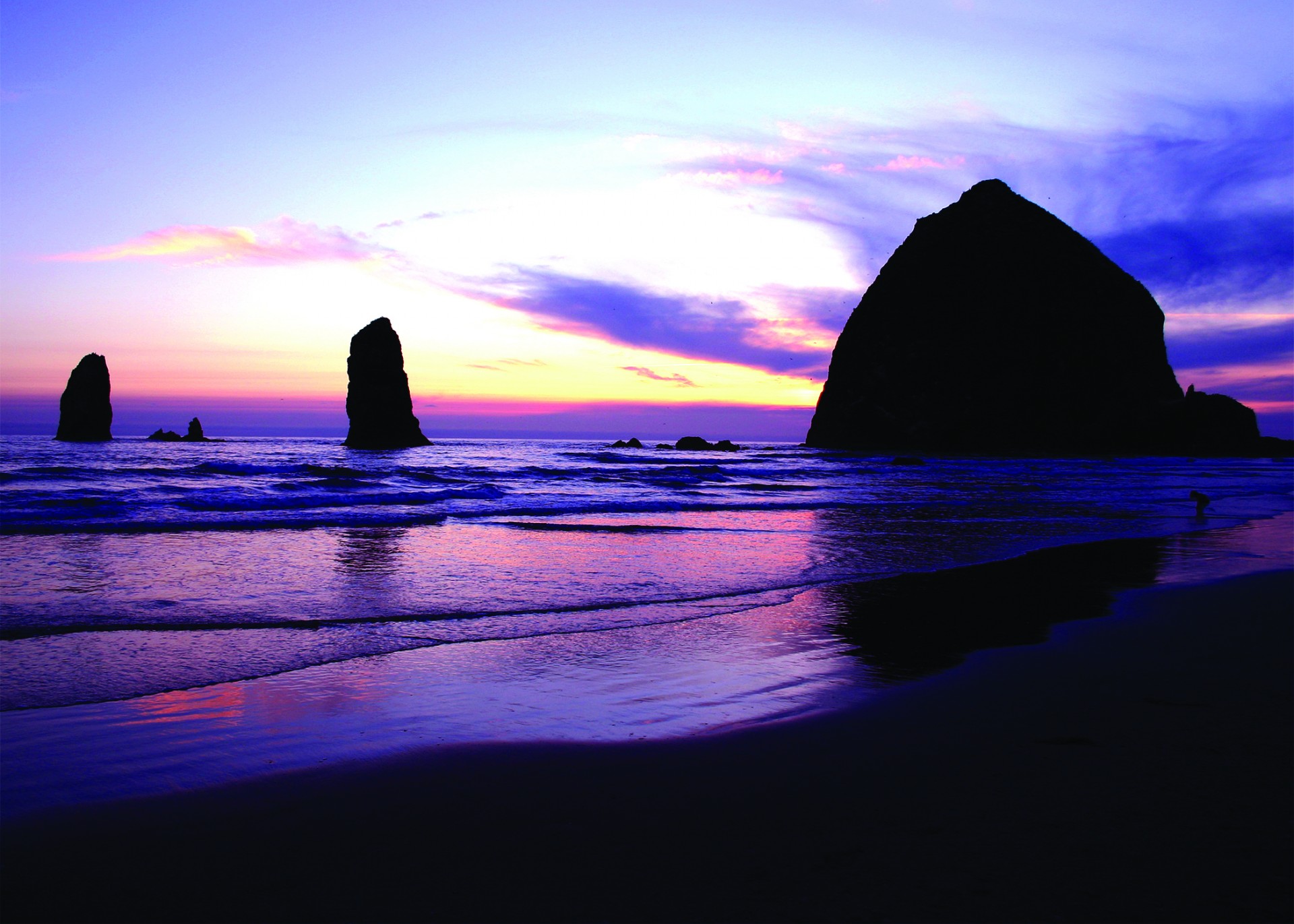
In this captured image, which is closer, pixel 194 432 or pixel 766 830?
pixel 766 830

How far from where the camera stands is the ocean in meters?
4.11

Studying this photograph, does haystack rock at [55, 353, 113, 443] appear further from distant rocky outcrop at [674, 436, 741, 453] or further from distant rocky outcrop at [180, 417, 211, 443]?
distant rocky outcrop at [674, 436, 741, 453]

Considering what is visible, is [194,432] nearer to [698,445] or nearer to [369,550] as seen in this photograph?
[698,445]

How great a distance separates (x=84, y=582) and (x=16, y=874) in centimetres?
682

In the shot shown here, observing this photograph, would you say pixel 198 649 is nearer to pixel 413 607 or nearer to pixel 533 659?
pixel 413 607

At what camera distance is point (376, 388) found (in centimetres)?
7088

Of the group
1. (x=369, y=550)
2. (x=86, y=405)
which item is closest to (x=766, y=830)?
(x=369, y=550)

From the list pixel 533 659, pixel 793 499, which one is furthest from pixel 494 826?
pixel 793 499

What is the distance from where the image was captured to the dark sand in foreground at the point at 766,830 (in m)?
2.40

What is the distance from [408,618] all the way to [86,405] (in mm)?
92882

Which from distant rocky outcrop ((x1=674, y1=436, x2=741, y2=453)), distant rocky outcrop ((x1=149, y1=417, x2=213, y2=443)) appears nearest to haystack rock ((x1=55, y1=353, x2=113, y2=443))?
distant rocky outcrop ((x1=149, y1=417, x2=213, y2=443))

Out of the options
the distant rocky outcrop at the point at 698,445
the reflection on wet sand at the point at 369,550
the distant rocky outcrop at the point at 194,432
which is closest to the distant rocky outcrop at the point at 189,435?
the distant rocky outcrop at the point at 194,432

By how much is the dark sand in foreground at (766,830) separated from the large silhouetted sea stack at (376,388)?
72019mm

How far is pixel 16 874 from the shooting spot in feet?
8.77
